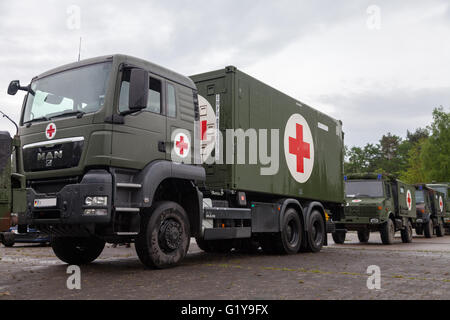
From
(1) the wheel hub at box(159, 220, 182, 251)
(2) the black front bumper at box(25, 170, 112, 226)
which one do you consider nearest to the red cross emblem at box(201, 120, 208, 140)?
(1) the wheel hub at box(159, 220, 182, 251)

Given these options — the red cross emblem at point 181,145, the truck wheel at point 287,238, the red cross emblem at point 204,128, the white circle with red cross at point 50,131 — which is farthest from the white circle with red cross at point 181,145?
the truck wheel at point 287,238

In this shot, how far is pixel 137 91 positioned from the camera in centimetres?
656

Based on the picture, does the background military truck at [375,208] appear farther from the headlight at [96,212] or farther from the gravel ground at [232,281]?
the headlight at [96,212]

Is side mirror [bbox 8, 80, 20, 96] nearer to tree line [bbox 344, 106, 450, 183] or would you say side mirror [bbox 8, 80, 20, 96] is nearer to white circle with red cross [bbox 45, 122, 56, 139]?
white circle with red cross [bbox 45, 122, 56, 139]

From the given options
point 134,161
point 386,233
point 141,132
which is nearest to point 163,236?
point 134,161

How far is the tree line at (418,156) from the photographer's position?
5129 cm

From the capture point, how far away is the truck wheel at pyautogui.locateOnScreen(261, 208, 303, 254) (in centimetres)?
1052

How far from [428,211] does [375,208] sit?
8.25 meters

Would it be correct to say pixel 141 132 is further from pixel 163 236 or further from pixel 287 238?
pixel 287 238

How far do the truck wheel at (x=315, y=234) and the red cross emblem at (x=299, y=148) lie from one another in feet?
4.44
